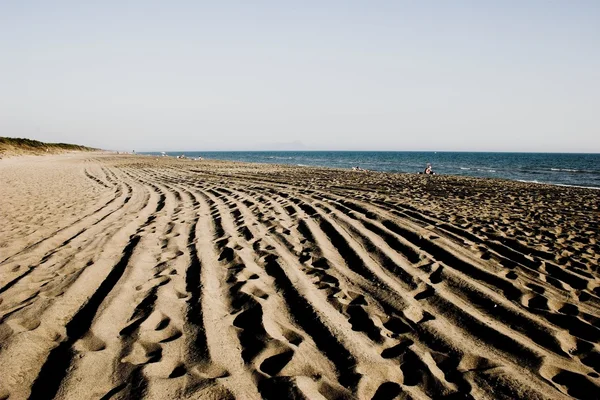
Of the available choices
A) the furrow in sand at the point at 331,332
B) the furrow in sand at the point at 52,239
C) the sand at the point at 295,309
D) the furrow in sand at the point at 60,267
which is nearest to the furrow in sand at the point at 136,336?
the sand at the point at 295,309

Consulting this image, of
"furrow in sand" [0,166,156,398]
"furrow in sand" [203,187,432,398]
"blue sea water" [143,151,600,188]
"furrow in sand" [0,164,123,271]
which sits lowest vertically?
"blue sea water" [143,151,600,188]

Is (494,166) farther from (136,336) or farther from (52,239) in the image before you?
(136,336)

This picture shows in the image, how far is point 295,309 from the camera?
2885mm

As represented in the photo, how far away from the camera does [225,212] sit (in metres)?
6.61

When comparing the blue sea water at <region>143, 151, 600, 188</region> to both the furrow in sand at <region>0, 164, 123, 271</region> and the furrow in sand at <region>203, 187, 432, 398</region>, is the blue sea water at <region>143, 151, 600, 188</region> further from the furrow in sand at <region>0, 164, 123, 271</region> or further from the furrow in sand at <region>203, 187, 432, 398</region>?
the furrow in sand at <region>0, 164, 123, 271</region>

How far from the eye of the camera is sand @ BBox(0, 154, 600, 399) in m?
2.04

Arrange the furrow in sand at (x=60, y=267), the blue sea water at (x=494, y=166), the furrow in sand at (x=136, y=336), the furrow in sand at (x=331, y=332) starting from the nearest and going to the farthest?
the furrow in sand at (x=136, y=336), the furrow in sand at (x=331, y=332), the furrow in sand at (x=60, y=267), the blue sea water at (x=494, y=166)

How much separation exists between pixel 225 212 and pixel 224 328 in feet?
13.7

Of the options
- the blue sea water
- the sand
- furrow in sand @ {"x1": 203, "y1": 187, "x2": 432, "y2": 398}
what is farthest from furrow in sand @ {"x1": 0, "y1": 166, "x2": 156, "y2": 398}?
the blue sea water

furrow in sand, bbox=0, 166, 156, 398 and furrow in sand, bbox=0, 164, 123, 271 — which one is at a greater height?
furrow in sand, bbox=0, 166, 156, 398

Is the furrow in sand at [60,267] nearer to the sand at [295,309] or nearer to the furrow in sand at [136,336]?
the sand at [295,309]

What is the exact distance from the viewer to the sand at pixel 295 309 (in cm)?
204

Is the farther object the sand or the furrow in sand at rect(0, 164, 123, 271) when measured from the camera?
the furrow in sand at rect(0, 164, 123, 271)

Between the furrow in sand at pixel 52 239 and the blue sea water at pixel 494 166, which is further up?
the furrow in sand at pixel 52 239
